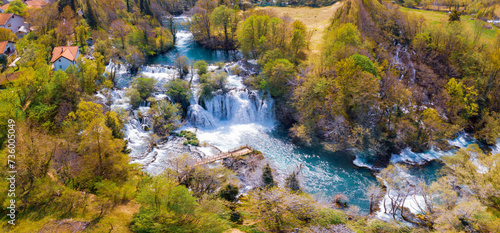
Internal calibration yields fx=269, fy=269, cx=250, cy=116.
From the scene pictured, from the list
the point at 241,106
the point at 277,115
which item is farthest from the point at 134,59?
the point at 277,115

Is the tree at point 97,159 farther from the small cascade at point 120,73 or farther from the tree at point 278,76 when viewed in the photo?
the tree at point 278,76

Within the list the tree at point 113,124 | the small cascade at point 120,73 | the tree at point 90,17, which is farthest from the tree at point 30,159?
the tree at point 90,17

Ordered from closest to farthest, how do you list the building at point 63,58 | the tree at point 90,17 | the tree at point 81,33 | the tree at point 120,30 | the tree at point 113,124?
the tree at point 113,124
the building at point 63,58
the tree at point 81,33
the tree at point 120,30
the tree at point 90,17

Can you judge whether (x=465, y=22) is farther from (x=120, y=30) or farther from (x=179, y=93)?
(x=120, y=30)

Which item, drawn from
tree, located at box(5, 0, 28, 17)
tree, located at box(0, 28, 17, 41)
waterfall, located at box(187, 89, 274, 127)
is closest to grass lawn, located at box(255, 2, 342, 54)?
waterfall, located at box(187, 89, 274, 127)

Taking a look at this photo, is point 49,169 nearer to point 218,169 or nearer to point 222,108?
point 218,169
